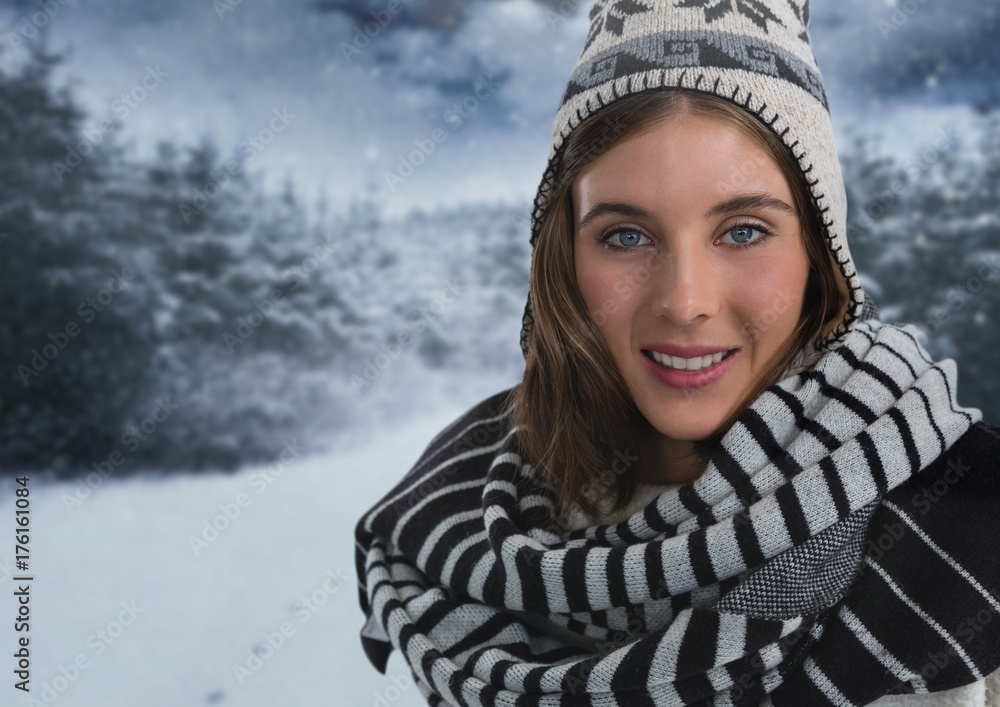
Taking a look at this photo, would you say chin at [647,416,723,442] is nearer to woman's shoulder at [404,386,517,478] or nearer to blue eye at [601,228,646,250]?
blue eye at [601,228,646,250]

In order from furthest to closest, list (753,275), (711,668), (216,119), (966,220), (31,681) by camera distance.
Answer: (216,119), (966,220), (31,681), (753,275), (711,668)

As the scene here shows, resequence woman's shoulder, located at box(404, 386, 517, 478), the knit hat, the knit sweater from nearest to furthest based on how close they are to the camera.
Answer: the knit sweater < the knit hat < woman's shoulder, located at box(404, 386, 517, 478)

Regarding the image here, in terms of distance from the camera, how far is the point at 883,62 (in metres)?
2.81

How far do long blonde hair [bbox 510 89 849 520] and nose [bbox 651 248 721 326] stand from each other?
0.15 metres

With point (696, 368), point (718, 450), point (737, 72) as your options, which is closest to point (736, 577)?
point (718, 450)

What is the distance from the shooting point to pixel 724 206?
1.17 metres

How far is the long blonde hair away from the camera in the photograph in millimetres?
1205

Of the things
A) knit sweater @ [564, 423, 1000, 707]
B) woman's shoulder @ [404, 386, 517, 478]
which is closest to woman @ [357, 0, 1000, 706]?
knit sweater @ [564, 423, 1000, 707]

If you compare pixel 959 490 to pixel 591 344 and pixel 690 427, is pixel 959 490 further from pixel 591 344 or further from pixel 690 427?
pixel 591 344

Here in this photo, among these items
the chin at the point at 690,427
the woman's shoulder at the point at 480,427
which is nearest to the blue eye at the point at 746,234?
the chin at the point at 690,427

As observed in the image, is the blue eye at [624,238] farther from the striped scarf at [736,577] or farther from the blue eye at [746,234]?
the striped scarf at [736,577]

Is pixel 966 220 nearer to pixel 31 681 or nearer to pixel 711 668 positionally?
pixel 711 668

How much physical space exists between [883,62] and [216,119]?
6.49 feet

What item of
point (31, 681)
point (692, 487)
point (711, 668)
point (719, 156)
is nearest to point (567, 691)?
point (711, 668)
